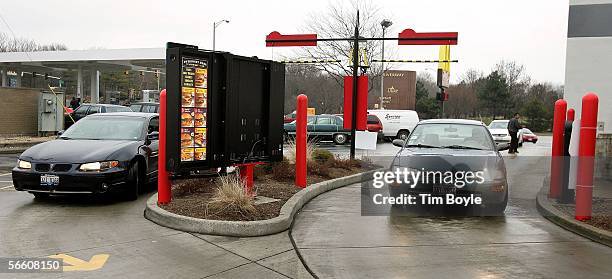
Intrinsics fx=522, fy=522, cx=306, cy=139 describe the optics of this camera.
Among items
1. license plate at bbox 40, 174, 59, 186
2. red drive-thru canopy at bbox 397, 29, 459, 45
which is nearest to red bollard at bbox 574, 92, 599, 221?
red drive-thru canopy at bbox 397, 29, 459, 45

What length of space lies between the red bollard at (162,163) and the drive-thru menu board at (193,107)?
260 millimetres

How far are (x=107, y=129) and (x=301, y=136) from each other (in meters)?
3.60

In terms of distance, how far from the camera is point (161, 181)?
299 inches

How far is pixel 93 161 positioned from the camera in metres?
8.05

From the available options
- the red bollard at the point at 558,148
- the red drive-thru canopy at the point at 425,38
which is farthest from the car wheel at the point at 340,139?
the red bollard at the point at 558,148

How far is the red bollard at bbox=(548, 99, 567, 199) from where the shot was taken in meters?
8.79

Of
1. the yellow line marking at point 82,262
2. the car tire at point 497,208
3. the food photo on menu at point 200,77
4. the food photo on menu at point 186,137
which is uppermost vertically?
the food photo on menu at point 200,77

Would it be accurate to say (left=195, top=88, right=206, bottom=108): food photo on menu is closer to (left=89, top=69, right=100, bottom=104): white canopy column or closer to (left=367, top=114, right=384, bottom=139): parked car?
(left=367, top=114, right=384, bottom=139): parked car

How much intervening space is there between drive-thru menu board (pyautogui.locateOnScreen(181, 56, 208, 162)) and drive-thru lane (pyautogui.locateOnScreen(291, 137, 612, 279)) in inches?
72.6

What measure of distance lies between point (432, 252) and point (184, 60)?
413cm

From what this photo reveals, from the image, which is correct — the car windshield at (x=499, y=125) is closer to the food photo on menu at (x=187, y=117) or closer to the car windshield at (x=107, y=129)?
the car windshield at (x=107, y=129)

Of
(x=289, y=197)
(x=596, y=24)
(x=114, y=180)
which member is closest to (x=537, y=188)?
(x=596, y=24)

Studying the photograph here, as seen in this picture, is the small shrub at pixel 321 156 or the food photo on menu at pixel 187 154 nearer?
the food photo on menu at pixel 187 154

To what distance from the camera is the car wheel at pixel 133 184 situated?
8625 millimetres
